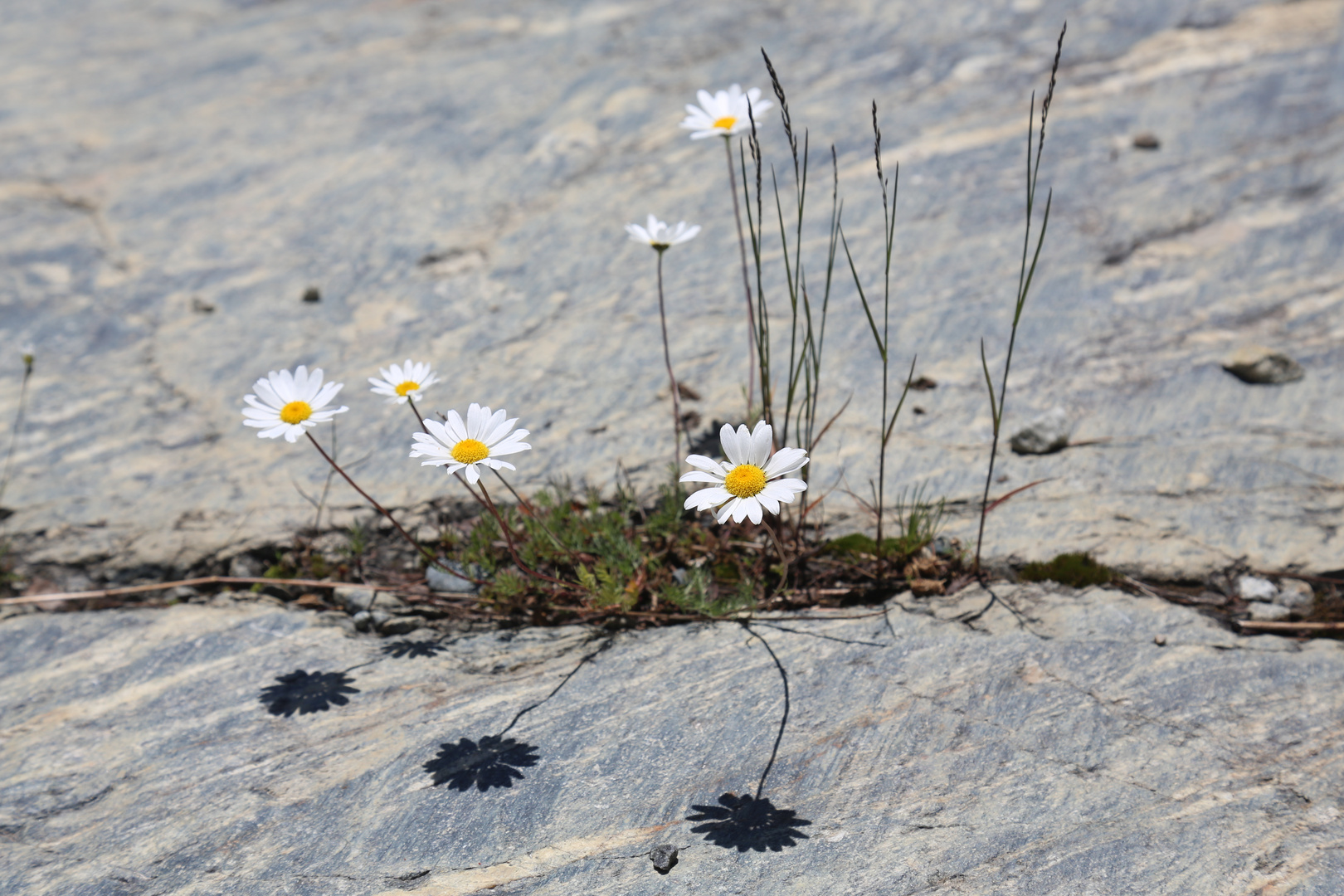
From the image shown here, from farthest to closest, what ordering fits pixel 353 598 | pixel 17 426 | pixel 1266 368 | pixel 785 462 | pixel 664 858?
1. pixel 17 426
2. pixel 1266 368
3. pixel 353 598
4. pixel 785 462
5. pixel 664 858

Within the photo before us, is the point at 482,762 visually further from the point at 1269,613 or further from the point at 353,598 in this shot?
the point at 1269,613

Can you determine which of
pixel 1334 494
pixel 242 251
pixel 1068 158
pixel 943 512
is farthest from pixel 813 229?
pixel 242 251

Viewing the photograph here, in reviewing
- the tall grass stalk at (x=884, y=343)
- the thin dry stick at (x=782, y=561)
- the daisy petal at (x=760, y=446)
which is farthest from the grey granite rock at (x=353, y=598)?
the tall grass stalk at (x=884, y=343)

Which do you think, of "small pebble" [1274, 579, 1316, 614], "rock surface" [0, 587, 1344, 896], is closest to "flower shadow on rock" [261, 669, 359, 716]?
"rock surface" [0, 587, 1344, 896]

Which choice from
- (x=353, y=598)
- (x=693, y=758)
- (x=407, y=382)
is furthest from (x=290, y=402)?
(x=693, y=758)

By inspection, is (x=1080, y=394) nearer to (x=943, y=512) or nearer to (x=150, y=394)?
(x=943, y=512)

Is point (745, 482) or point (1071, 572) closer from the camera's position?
point (745, 482)

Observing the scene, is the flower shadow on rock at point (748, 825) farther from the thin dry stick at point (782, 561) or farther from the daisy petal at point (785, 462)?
the daisy petal at point (785, 462)
